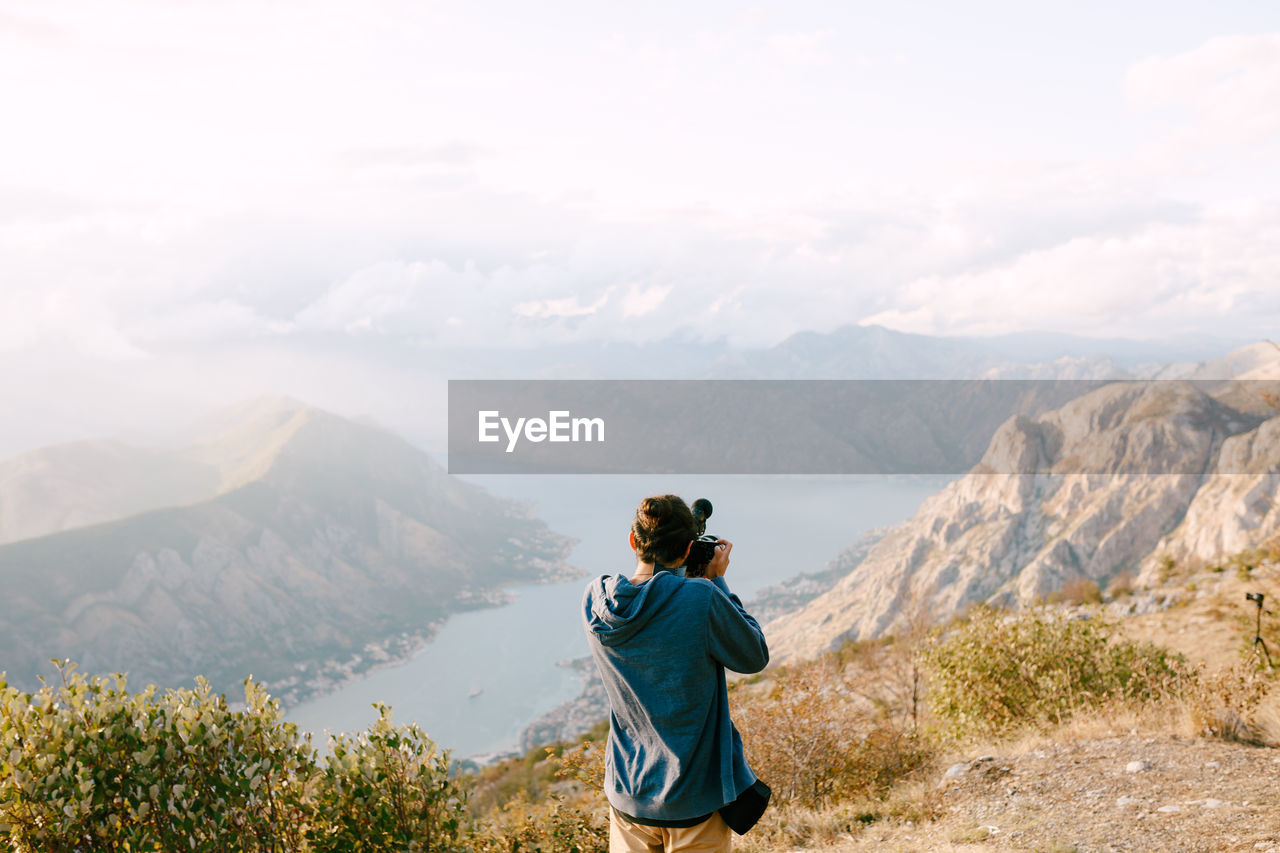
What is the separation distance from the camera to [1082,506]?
88.5 m

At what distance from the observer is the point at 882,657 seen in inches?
1222

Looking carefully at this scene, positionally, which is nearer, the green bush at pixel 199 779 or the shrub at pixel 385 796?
the green bush at pixel 199 779

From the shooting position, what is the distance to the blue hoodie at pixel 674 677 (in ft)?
8.02

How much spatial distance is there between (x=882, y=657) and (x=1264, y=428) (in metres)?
81.8

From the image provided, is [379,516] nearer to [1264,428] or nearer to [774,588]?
[774,588]

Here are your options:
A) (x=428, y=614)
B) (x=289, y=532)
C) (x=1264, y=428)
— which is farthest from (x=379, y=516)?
(x=1264, y=428)

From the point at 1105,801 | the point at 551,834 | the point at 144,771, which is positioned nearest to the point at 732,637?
the point at 144,771

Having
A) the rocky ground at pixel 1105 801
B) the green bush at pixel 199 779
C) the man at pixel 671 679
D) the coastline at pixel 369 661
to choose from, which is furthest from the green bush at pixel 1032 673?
the coastline at pixel 369 661

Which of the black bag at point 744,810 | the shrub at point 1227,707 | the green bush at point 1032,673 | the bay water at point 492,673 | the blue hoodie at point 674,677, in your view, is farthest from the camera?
the bay water at point 492,673

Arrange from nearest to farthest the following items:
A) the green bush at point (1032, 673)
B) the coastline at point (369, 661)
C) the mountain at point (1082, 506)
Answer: the green bush at point (1032, 673) < the mountain at point (1082, 506) < the coastline at point (369, 661)

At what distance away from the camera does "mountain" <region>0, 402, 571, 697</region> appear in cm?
11256

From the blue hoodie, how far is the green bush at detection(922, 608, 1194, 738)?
776cm

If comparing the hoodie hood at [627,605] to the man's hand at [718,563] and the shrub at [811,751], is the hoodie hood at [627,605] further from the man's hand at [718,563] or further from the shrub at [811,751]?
the shrub at [811,751]

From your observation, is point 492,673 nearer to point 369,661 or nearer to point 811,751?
point 369,661
